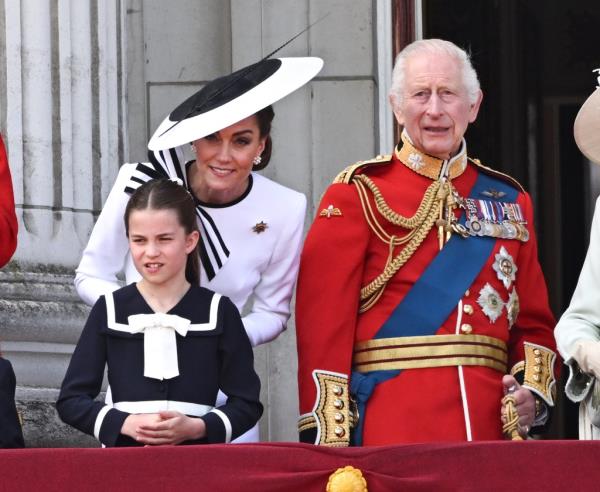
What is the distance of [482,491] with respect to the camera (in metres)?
4.29

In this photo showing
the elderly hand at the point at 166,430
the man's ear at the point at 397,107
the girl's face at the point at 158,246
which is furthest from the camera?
the man's ear at the point at 397,107

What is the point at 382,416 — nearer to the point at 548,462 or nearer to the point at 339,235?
the point at 339,235

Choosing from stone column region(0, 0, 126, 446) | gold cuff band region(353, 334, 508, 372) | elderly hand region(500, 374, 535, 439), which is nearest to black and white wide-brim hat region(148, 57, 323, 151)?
gold cuff band region(353, 334, 508, 372)

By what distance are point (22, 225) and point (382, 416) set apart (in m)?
1.84


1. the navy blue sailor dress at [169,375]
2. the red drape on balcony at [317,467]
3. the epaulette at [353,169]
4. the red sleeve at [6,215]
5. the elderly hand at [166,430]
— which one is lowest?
the red drape on balcony at [317,467]

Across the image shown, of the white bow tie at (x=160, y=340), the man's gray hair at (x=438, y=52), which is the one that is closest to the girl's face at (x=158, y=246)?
the white bow tie at (x=160, y=340)

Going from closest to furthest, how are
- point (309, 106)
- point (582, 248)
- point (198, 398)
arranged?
point (198, 398), point (309, 106), point (582, 248)

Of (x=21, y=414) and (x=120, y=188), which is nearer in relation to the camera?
(x=120, y=188)

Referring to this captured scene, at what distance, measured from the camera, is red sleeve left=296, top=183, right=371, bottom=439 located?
5016 millimetres

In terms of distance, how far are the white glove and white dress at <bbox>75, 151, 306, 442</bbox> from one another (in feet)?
2.59

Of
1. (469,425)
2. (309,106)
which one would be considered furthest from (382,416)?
(309,106)

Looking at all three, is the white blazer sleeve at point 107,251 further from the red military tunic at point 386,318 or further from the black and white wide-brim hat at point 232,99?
the red military tunic at point 386,318

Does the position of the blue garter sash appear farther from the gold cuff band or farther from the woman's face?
the woman's face

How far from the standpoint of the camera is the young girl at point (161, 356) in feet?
15.3
